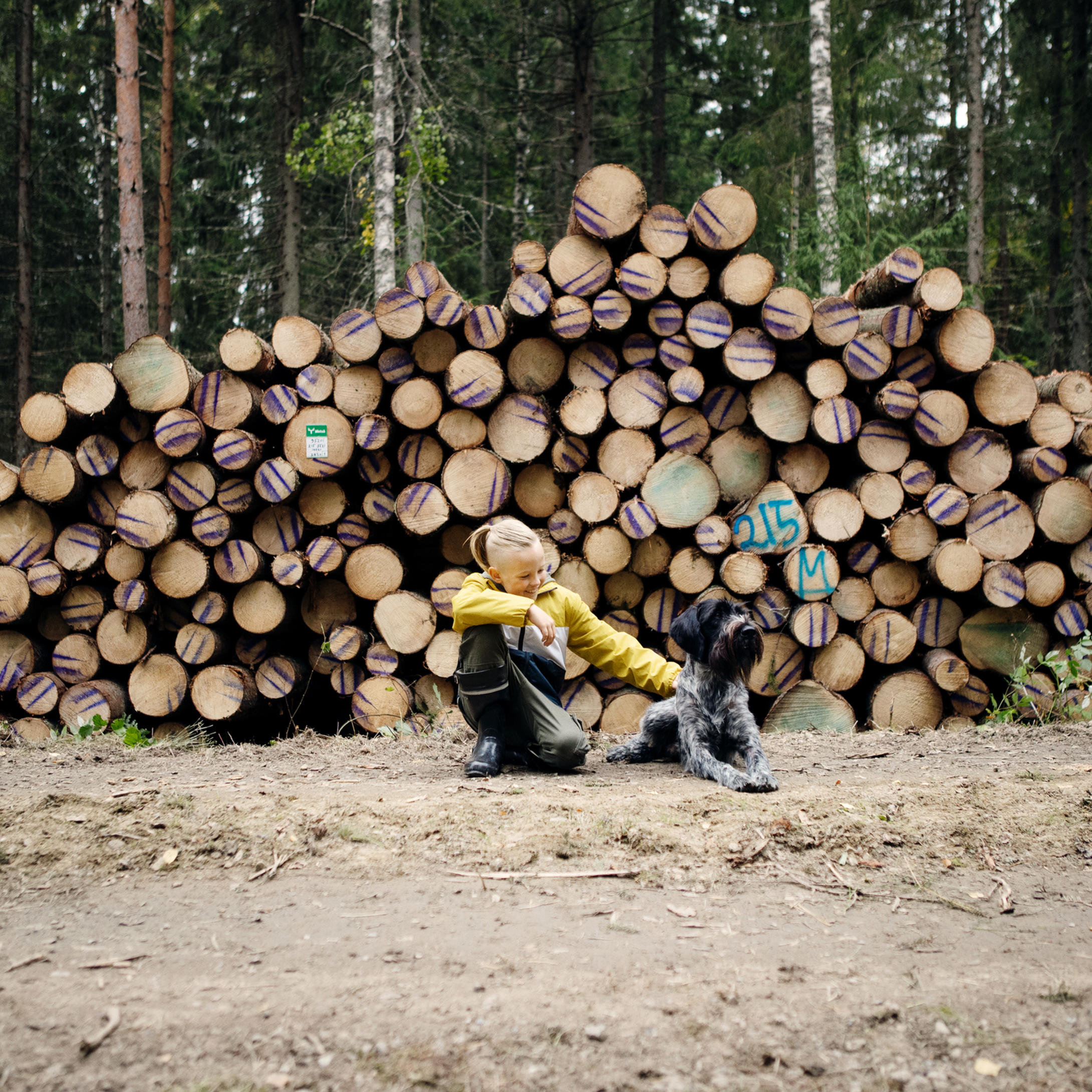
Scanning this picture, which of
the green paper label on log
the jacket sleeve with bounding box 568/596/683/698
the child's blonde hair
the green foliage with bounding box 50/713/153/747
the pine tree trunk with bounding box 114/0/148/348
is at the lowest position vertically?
the green foliage with bounding box 50/713/153/747

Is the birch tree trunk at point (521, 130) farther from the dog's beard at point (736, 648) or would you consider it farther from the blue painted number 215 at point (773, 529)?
the dog's beard at point (736, 648)

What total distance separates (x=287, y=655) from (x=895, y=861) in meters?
4.13

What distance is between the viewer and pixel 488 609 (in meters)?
3.45

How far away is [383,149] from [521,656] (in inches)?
308

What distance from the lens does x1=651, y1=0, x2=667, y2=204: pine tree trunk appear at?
15.4 meters

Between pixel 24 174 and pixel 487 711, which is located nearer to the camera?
pixel 487 711

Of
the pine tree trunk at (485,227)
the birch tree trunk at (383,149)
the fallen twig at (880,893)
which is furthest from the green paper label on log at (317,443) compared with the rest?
the pine tree trunk at (485,227)

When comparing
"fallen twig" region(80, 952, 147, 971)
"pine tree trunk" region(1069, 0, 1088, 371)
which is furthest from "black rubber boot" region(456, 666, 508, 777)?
"pine tree trunk" region(1069, 0, 1088, 371)

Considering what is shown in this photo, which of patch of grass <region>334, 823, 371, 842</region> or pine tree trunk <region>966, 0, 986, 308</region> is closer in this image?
patch of grass <region>334, 823, 371, 842</region>

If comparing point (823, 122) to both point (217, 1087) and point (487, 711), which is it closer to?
point (487, 711)

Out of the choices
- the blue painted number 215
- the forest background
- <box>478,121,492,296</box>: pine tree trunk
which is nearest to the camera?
the blue painted number 215

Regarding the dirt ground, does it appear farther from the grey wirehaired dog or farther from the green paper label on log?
the green paper label on log

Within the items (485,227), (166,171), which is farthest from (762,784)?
(485,227)

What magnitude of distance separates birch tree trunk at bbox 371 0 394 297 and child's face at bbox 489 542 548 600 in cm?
637
